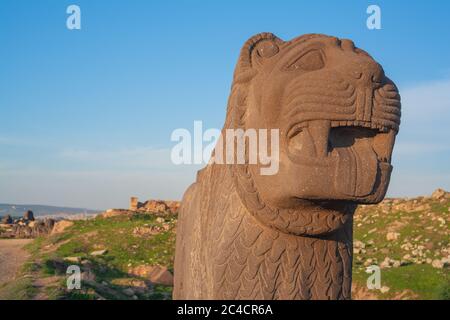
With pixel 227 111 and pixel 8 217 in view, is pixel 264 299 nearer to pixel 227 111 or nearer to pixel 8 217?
pixel 227 111

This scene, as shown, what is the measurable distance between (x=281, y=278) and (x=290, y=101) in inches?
36.3

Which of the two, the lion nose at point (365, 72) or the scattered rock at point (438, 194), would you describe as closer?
the lion nose at point (365, 72)

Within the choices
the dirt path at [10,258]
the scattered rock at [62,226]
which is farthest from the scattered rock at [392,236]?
the scattered rock at [62,226]

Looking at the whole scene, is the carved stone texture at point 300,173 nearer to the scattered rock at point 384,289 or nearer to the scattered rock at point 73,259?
the scattered rock at point 384,289

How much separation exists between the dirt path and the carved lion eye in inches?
349

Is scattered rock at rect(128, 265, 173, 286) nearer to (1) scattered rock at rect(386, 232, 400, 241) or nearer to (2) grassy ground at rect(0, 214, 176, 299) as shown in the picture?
(2) grassy ground at rect(0, 214, 176, 299)

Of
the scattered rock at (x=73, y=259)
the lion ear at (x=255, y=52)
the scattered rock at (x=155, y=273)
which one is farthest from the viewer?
the scattered rock at (x=73, y=259)

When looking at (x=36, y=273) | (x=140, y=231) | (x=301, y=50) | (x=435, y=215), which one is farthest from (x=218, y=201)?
(x=140, y=231)

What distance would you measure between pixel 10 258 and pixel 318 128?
1337cm

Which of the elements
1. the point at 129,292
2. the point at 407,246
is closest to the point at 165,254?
the point at 129,292

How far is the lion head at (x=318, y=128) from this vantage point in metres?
2.23

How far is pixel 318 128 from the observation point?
2.24 meters

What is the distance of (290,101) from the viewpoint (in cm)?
236
